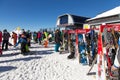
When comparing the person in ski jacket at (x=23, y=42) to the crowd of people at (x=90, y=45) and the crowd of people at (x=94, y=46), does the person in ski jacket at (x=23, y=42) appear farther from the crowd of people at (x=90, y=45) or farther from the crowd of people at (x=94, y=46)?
the crowd of people at (x=94, y=46)

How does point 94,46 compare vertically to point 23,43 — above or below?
below

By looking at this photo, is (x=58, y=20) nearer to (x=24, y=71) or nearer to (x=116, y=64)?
(x=24, y=71)

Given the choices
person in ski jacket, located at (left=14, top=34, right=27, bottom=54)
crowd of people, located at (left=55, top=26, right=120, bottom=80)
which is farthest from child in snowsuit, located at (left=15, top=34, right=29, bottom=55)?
crowd of people, located at (left=55, top=26, right=120, bottom=80)

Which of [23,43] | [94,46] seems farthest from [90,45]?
[23,43]

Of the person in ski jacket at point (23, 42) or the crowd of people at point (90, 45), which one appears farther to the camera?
the person in ski jacket at point (23, 42)

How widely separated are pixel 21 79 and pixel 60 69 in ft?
6.81

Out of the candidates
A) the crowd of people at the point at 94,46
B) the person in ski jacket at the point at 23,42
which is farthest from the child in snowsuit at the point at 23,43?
the crowd of people at the point at 94,46

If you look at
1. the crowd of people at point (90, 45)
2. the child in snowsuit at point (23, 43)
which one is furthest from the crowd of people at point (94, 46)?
the child in snowsuit at point (23, 43)

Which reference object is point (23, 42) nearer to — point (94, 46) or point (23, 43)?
point (23, 43)

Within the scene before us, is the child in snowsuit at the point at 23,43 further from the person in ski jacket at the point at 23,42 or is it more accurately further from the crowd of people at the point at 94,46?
the crowd of people at the point at 94,46

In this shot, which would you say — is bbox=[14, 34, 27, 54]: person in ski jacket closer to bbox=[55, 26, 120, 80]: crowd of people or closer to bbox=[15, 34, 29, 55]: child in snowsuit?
bbox=[15, 34, 29, 55]: child in snowsuit

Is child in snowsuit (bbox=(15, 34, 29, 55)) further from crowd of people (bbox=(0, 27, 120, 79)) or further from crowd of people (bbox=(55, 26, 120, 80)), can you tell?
crowd of people (bbox=(55, 26, 120, 80))

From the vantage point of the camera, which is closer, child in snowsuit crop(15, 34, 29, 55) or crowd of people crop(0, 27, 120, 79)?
crowd of people crop(0, 27, 120, 79)

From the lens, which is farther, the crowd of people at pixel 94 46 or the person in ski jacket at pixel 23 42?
the person in ski jacket at pixel 23 42
